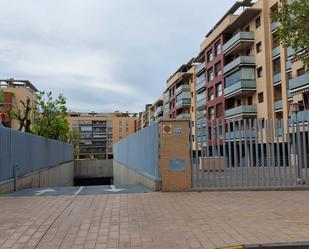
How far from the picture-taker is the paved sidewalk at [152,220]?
21.4ft

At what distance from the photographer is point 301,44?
35.7ft

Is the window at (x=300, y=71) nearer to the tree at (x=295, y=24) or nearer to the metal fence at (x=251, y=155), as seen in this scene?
the metal fence at (x=251, y=155)

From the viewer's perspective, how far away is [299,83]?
37.5 m

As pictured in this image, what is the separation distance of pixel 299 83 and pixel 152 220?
32.4m

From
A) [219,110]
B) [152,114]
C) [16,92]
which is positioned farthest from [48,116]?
[152,114]

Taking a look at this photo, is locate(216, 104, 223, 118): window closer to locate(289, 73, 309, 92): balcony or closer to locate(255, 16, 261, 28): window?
locate(255, 16, 261, 28): window

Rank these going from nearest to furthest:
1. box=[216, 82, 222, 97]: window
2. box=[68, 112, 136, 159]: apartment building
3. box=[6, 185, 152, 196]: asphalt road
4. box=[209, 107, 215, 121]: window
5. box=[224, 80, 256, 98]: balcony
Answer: box=[6, 185, 152, 196]: asphalt road → box=[224, 80, 256, 98]: balcony → box=[216, 82, 222, 97]: window → box=[209, 107, 215, 121]: window → box=[68, 112, 136, 159]: apartment building

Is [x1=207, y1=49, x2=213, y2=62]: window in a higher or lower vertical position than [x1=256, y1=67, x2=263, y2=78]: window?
higher

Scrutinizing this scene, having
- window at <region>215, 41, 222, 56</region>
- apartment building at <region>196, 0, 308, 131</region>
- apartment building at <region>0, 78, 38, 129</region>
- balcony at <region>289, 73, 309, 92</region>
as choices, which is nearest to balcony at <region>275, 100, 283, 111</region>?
apartment building at <region>196, 0, 308, 131</region>

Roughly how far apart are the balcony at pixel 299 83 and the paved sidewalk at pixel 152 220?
26645 mm

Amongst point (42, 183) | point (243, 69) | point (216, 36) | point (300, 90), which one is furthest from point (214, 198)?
point (216, 36)

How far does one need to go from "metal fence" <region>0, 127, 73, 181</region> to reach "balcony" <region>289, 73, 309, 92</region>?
74.7 ft

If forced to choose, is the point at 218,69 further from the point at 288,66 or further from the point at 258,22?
the point at 288,66

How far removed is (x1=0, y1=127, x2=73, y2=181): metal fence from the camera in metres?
14.2
